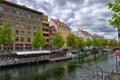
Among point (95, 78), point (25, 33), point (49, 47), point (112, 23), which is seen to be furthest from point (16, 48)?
point (112, 23)

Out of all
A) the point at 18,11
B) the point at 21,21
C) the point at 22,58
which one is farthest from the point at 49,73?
the point at 18,11

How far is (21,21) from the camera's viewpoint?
96875 mm

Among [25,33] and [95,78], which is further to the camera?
[25,33]

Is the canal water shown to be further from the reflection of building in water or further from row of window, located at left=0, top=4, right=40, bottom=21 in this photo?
row of window, located at left=0, top=4, right=40, bottom=21

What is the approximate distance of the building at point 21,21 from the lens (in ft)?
287

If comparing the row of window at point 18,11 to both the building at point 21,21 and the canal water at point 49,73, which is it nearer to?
the building at point 21,21

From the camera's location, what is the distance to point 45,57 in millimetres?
76438

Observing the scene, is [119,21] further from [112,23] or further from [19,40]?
[19,40]

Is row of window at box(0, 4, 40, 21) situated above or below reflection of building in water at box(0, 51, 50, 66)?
above

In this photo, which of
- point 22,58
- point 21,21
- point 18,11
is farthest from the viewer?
point 21,21

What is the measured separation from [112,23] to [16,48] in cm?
7568

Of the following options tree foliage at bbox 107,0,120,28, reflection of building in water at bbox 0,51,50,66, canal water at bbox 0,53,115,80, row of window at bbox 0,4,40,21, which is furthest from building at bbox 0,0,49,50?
tree foliage at bbox 107,0,120,28

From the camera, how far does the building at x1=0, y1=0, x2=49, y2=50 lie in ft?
287

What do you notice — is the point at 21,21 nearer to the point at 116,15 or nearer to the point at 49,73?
the point at 49,73
